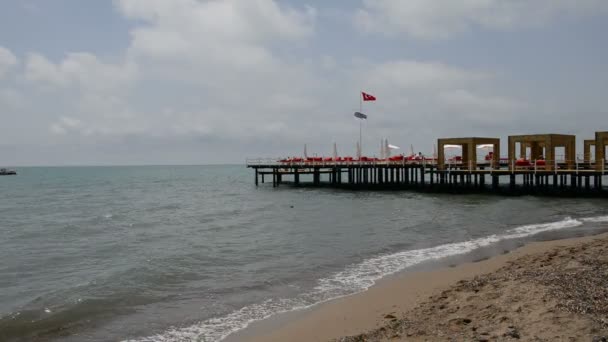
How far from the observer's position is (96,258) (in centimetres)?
1698

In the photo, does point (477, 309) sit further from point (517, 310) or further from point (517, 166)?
point (517, 166)

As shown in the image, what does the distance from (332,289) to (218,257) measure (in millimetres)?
5982

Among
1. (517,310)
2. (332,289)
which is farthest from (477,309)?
(332,289)

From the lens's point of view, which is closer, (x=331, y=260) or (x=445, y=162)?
(x=331, y=260)

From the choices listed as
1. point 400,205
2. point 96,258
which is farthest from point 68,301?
point 400,205

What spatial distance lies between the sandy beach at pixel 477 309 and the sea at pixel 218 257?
0.95 meters

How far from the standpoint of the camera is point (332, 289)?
38.1 feet

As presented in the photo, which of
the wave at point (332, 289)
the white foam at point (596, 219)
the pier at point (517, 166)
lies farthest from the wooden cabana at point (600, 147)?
the wave at point (332, 289)

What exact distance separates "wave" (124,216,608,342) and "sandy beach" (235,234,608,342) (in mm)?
424

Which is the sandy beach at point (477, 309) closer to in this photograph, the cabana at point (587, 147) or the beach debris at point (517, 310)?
the beach debris at point (517, 310)

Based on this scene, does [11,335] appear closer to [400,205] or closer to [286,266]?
[286,266]

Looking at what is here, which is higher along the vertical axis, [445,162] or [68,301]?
[445,162]

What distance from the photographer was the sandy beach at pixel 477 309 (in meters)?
6.41

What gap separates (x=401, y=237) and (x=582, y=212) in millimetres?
13697
